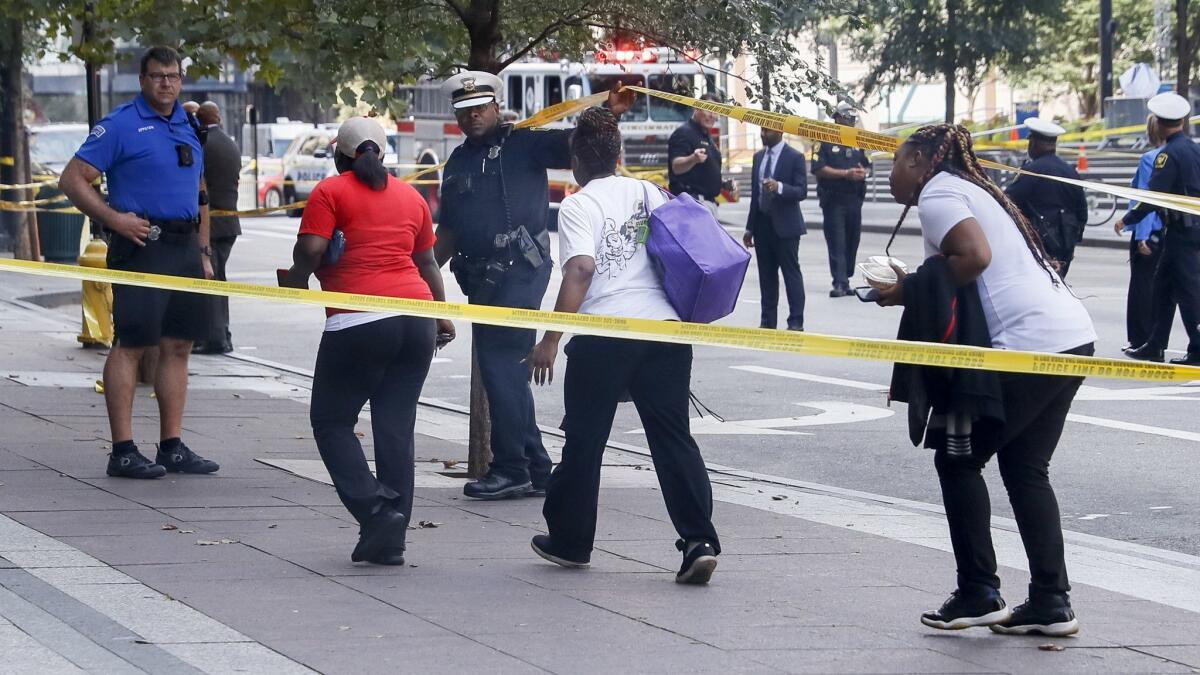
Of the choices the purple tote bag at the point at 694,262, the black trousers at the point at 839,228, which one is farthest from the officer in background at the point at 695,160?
the purple tote bag at the point at 694,262

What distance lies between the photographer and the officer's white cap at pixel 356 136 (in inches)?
249

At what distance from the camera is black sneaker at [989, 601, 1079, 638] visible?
5285 millimetres

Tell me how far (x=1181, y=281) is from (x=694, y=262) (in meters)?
7.37

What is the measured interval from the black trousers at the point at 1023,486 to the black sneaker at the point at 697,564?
35.6 inches

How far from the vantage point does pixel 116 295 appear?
25.8ft

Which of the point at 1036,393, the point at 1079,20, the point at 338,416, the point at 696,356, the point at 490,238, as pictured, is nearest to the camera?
the point at 1036,393

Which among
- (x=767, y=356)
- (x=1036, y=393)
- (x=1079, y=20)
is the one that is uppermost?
(x=1079, y=20)

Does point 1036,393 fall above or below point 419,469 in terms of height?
above

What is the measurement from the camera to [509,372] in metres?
7.71

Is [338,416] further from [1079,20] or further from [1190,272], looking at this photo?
[1079,20]

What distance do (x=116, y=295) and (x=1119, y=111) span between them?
24596 mm

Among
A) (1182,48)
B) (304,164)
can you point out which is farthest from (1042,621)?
(304,164)

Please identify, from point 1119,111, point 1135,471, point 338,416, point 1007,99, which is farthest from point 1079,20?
point 338,416

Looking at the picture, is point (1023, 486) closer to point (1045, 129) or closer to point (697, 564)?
point (697, 564)
